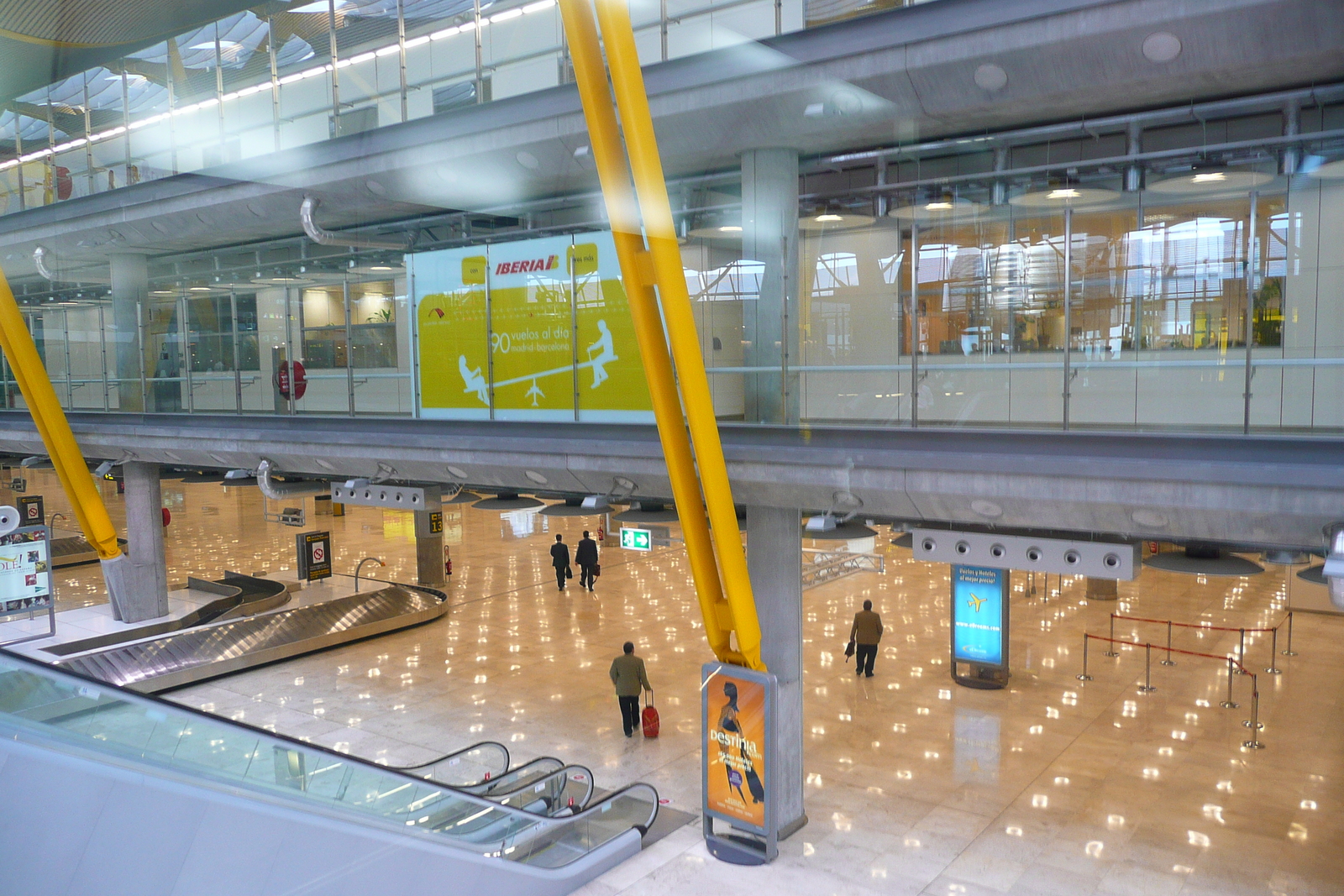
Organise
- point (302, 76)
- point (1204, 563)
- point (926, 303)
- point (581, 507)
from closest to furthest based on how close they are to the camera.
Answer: point (926, 303) → point (1204, 563) → point (581, 507) → point (302, 76)

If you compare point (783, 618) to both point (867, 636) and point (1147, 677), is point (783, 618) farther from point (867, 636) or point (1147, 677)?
point (1147, 677)

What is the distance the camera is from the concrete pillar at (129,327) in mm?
15797

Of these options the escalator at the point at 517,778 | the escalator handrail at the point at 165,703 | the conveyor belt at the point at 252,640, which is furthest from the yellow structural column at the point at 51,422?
the escalator handrail at the point at 165,703

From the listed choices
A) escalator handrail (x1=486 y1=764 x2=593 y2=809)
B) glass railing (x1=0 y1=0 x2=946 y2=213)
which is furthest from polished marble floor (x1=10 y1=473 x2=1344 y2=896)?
glass railing (x1=0 y1=0 x2=946 y2=213)

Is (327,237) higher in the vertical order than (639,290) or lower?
higher

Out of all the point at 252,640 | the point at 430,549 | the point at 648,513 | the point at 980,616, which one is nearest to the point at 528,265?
the point at 648,513

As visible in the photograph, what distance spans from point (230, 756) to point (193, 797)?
0.61 meters

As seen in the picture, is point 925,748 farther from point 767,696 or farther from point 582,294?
point 582,294

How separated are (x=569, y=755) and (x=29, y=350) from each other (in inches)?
416

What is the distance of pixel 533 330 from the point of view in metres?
10.4

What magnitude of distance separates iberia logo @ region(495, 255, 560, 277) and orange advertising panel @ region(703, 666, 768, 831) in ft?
14.9

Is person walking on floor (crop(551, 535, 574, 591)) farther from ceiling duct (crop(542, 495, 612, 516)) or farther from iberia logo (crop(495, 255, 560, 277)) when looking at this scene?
iberia logo (crop(495, 255, 560, 277))

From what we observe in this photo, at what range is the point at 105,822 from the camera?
3186mm

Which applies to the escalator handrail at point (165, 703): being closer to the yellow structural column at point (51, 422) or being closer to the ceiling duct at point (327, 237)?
the ceiling duct at point (327, 237)
